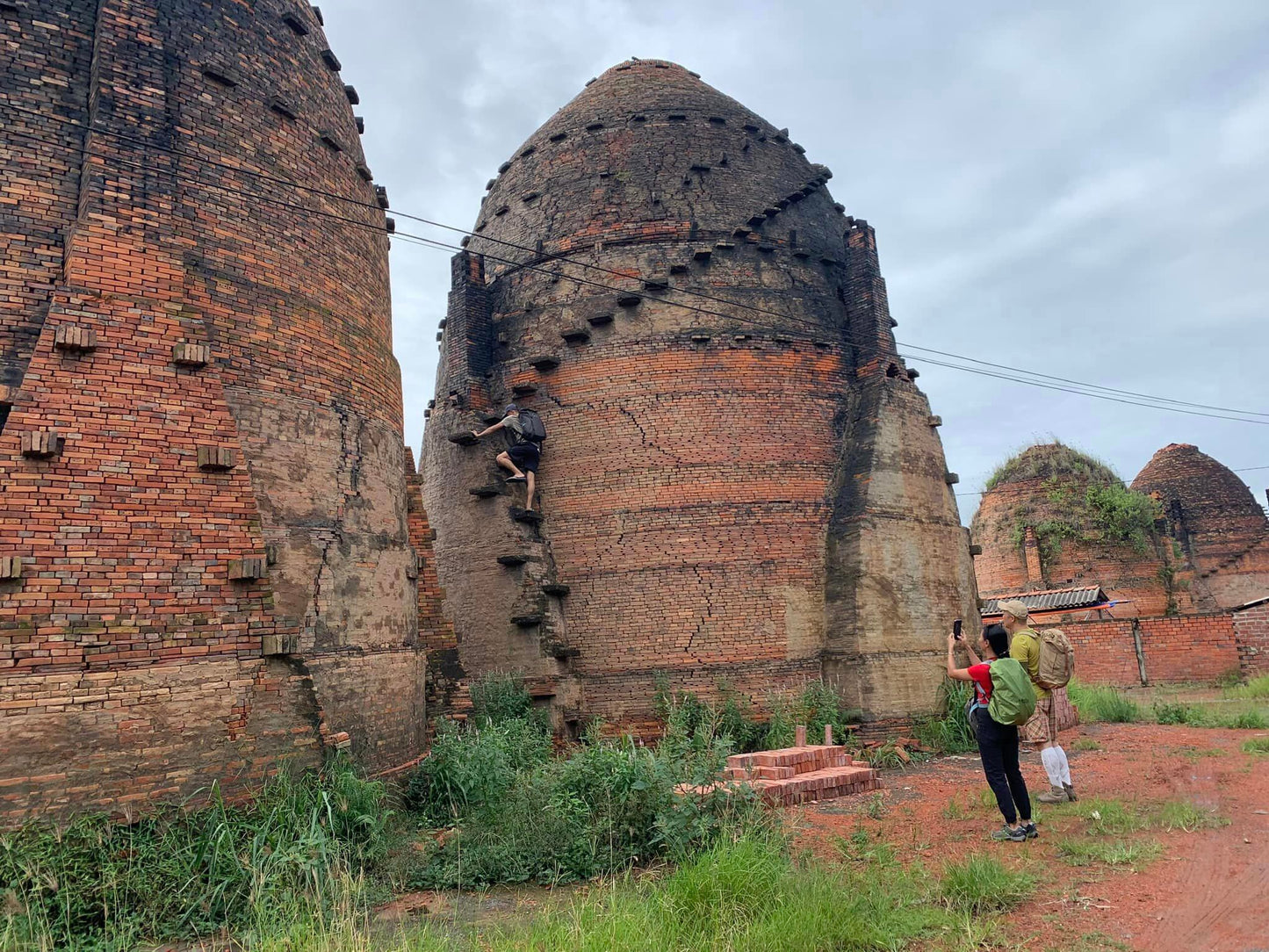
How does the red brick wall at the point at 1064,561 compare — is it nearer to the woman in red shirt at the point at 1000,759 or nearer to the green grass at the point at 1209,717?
the green grass at the point at 1209,717

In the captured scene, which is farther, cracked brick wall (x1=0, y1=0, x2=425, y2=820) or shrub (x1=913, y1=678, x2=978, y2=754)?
shrub (x1=913, y1=678, x2=978, y2=754)

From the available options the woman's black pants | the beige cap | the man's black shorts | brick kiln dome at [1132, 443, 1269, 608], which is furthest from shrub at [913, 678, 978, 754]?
brick kiln dome at [1132, 443, 1269, 608]

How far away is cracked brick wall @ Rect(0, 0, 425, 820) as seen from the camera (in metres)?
5.73

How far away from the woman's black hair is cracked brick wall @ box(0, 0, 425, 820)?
5.60 m

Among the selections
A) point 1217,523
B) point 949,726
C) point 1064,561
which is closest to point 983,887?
point 949,726

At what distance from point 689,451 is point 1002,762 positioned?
658 centimetres

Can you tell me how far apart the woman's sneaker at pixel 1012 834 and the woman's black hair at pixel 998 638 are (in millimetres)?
1320

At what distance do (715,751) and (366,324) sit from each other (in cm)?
572

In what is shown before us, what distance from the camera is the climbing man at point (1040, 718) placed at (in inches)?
260

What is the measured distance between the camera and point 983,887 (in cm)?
466

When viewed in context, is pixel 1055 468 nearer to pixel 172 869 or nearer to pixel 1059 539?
pixel 1059 539

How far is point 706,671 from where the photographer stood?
36.4 ft

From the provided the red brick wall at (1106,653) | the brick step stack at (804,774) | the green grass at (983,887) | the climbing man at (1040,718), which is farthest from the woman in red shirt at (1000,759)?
the red brick wall at (1106,653)

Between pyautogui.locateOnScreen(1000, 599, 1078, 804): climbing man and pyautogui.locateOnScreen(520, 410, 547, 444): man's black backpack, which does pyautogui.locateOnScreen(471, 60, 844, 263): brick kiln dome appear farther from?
pyautogui.locateOnScreen(1000, 599, 1078, 804): climbing man
